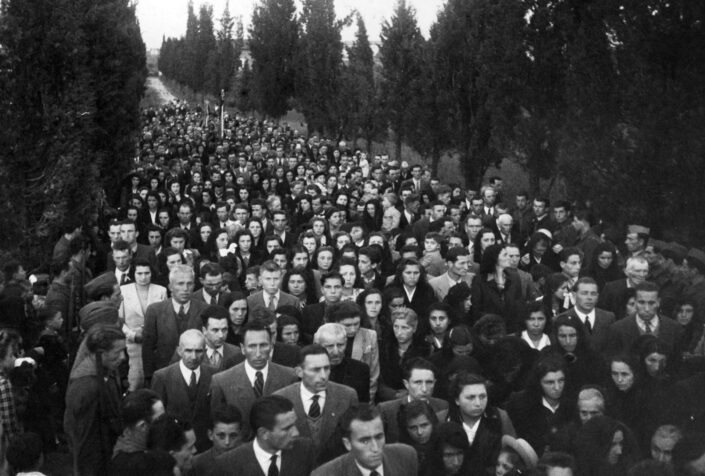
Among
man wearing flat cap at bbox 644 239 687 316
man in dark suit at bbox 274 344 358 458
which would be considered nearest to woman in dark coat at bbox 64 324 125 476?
man in dark suit at bbox 274 344 358 458

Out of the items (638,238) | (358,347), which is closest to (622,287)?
(638,238)

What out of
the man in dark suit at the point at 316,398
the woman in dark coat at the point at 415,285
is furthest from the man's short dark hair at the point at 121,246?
the man in dark suit at the point at 316,398

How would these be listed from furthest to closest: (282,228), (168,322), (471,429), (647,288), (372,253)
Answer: (282,228) < (372,253) < (647,288) < (168,322) < (471,429)

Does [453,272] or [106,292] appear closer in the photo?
[106,292]

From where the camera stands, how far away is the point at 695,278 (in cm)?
1001

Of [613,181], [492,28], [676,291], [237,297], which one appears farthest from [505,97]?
[237,297]

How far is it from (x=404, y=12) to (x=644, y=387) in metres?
26.6

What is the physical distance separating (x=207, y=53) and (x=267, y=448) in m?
78.2

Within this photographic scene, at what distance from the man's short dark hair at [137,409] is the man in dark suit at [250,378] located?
0.99m

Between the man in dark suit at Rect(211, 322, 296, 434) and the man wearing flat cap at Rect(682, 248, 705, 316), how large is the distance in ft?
14.2

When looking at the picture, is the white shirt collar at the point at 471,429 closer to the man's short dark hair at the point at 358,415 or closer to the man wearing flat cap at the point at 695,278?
the man's short dark hair at the point at 358,415

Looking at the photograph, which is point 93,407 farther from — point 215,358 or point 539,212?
point 539,212

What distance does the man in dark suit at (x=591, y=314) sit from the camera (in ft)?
28.0

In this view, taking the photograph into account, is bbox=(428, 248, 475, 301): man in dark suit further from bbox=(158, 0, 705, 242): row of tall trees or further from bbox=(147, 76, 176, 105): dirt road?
bbox=(147, 76, 176, 105): dirt road
